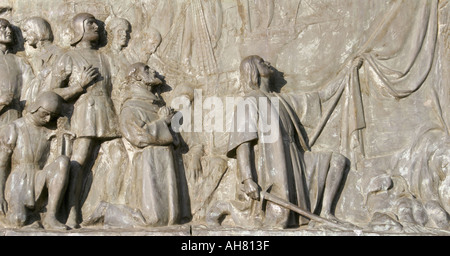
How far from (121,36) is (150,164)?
189cm

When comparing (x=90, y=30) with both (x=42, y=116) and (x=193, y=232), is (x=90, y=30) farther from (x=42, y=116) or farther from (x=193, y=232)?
(x=193, y=232)

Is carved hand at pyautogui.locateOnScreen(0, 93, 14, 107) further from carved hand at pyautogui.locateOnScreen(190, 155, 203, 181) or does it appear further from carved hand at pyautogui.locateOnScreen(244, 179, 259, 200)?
carved hand at pyautogui.locateOnScreen(244, 179, 259, 200)

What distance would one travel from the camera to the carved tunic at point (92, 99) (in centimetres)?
Answer: 867

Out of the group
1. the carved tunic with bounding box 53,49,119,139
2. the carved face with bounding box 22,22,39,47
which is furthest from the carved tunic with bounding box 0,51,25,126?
the carved tunic with bounding box 53,49,119,139

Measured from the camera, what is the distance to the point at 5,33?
9125mm

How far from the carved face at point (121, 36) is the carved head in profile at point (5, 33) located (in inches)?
52.5

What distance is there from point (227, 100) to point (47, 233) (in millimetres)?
2695

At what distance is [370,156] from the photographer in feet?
27.9

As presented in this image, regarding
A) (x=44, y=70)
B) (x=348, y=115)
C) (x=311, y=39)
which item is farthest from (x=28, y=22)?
(x=348, y=115)

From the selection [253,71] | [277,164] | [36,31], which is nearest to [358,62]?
[253,71]

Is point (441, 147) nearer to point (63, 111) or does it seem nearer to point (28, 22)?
point (63, 111)

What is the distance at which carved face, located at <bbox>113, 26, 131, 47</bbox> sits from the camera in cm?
922

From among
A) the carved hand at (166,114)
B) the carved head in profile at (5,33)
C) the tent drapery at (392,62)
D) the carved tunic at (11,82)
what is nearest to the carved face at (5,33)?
the carved head in profile at (5,33)
